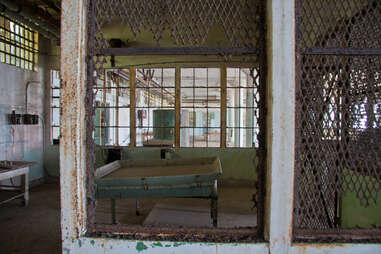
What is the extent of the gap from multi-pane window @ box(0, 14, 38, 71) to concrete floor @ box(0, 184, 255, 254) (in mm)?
2797

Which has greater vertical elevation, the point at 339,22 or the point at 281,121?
the point at 339,22

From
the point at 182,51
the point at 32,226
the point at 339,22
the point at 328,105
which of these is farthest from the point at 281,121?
the point at 32,226

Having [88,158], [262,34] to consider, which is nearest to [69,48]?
[88,158]

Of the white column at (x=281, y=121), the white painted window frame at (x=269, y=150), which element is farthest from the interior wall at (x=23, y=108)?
the white column at (x=281, y=121)

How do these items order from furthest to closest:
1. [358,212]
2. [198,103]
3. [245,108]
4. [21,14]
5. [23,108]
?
[198,103] < [245,108] < [23,108] < [21,14] < [358,212]

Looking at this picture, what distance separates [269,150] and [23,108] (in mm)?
5772

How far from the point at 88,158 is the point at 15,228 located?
10.2 feet

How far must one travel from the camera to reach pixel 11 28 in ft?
16.5

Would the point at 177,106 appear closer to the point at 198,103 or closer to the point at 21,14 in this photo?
the point at 21,14

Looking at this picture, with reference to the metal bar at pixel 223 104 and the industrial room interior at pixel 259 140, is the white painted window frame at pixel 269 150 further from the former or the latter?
the metal bar at pixel 223 104

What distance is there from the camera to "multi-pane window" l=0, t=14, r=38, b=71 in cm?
486

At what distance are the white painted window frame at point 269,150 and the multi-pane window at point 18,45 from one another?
15.4 ft

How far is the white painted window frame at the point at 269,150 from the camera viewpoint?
1304mm

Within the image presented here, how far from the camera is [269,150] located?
4.36ft
